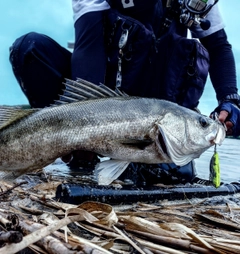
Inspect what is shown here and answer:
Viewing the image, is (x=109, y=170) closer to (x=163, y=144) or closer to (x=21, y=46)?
(x=163, y=144)

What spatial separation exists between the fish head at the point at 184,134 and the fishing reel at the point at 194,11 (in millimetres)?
1368

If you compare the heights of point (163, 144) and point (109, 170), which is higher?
point (163, 144)

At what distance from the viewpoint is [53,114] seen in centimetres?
220

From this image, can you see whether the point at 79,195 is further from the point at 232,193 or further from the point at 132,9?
the point at 132,9

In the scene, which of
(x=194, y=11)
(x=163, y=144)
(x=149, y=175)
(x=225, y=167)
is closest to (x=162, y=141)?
(x=163, y=144)

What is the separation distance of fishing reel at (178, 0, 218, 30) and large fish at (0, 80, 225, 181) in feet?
4.63

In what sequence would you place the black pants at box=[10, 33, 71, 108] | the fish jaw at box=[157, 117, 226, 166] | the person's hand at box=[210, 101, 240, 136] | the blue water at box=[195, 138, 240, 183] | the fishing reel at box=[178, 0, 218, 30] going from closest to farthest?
the fish jaw at box=[157, 117, 226, 166] → the person's hand at box=[210, 101, 240, 136] → the fishing reel at box=[178, 0, 218, 30] → the black pants at box=[10, 33, 71, 108] → the blue water at box=[195, 138, 240, 183]

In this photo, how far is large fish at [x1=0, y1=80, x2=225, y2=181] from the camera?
84.4 inches

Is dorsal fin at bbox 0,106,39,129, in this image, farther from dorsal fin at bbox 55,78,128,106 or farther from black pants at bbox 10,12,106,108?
black pants at bbox 10,12,106,108

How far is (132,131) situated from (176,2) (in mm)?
1828

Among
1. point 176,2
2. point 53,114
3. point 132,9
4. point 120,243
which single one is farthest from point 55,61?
point 120,243

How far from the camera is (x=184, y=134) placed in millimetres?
2324

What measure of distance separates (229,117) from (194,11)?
1.03 m

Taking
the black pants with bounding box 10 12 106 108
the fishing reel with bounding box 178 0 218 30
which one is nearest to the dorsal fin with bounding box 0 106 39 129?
the black pants with bounding box 10 12 106 108
